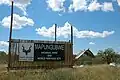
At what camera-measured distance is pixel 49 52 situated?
30672mm

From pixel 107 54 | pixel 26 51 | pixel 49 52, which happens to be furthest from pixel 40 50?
pixel 107 54

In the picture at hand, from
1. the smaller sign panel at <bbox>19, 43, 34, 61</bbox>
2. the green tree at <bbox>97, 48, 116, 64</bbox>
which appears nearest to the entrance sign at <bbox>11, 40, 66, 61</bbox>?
the smaller sign panel at <bbox>19, 43, 34, 61</bbox>

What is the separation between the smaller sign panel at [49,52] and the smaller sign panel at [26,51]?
42 centimetres

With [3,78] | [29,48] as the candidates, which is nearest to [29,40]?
[29,48]

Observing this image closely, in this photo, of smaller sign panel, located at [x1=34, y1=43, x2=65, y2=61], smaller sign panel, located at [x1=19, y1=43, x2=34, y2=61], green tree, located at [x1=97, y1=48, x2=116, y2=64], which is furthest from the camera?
green tree, located at [x1=97, y1=48, x2=116, y2=64]

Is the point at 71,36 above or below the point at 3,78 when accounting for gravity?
above

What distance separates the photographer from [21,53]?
29281mm

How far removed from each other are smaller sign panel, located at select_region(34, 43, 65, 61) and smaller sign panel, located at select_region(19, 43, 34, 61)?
0.42 m

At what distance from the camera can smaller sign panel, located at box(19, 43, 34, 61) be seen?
95.8 ft

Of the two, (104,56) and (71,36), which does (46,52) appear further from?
(104,56)

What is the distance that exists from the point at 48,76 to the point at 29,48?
17564 millimetres

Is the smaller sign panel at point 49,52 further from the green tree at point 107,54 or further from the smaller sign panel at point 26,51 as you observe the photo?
the green tree at point 107,54

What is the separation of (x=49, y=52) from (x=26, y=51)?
2.47m

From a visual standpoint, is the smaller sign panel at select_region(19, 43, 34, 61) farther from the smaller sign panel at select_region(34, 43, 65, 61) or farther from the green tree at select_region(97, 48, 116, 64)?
the green tree at select_region(97, 48, 116, 64)
